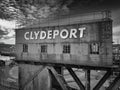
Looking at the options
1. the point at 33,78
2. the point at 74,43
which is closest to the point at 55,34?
the point at 74,43

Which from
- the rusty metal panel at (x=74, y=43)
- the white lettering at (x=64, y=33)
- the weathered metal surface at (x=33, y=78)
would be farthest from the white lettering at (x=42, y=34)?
the weathered metal surface at (x=33, y=78)

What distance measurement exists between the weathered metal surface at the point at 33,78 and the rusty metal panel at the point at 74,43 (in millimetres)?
1743

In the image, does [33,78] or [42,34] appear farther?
[33,78]

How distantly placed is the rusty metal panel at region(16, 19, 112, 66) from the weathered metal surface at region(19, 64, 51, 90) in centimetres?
174

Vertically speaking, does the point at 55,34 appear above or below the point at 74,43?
above

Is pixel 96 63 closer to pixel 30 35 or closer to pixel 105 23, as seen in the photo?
pixel 105 23

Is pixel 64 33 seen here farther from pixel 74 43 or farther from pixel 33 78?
pixel 33 78

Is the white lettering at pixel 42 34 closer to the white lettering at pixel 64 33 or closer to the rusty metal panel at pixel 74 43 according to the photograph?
the rusty metal panel at pixel 74 43

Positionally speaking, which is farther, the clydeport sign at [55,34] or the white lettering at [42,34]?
the white lettering at [42,34]

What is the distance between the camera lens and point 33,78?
19.7 m

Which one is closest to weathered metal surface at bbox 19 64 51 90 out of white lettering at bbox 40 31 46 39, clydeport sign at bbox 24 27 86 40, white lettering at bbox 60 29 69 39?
white lettering at bbox 40 31 46 39

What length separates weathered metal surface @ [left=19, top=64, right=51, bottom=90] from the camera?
18.4 meters

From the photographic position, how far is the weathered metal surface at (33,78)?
18.4 metres

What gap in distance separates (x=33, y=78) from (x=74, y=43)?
10.1 meters
